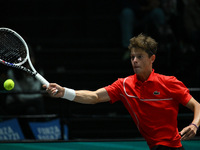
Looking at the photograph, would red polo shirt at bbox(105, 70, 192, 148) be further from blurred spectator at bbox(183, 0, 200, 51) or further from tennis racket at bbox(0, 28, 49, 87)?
blurred spectator at bbox(183, 0, 200, 51)

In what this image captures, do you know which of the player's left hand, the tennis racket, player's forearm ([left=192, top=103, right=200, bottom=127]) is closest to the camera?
the player's left hand

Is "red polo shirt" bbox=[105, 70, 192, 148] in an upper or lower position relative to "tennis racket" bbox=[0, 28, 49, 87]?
lower

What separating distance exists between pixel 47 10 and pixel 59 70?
70.3 inches

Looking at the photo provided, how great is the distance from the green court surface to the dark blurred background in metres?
0.99

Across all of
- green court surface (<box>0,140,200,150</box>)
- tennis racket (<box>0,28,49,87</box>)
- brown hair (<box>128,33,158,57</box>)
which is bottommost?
green court surface (<box>0,140,200,150</box>)

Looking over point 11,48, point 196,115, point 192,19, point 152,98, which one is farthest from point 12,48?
point 192,19

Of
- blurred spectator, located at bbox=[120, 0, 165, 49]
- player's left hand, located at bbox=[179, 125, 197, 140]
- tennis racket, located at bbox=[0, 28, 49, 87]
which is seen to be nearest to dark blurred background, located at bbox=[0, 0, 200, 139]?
blurred spectator, located at bbox=[120, 0, 165, 49]

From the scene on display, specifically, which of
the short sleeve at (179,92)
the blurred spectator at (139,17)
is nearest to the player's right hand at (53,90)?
the short sleeve at (179,92)

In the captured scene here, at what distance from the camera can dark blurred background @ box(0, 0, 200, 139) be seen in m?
7.60

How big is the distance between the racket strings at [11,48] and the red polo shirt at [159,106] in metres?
1.20

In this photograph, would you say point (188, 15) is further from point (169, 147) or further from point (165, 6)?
point (169, 147)

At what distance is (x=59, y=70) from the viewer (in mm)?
8312

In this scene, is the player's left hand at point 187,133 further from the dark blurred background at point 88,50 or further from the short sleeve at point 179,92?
the dark blurred background at point 88,50

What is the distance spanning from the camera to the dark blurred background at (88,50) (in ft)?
24.9
